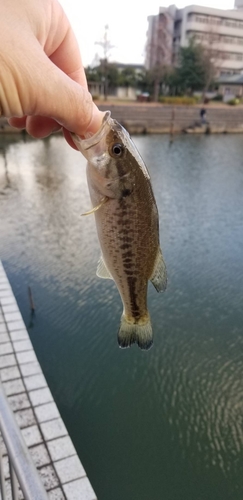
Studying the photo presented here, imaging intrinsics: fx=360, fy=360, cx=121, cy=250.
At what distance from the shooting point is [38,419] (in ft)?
12.3

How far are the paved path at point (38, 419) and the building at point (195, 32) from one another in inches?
1861

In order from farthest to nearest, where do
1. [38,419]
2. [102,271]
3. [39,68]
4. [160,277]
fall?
[38,419]
[102,271]
[160,277]
[39,68]

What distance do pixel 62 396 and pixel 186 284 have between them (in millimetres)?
3711

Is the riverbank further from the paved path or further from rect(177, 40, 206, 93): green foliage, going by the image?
the paved path

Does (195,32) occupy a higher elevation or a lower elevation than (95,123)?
higher

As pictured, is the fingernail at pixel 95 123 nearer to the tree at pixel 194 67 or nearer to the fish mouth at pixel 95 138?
the fish mouth at pixel 95 138

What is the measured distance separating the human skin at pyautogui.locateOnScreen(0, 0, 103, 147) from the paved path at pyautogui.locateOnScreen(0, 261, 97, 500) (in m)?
3.05

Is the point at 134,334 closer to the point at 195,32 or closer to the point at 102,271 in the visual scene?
the point at 102,271

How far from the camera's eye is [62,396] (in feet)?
16.7

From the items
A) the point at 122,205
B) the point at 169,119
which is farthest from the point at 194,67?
the point at 122,205

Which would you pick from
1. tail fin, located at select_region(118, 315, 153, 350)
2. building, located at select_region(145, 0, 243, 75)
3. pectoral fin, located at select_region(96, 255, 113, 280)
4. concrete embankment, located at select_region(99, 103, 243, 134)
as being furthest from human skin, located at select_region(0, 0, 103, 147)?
building, located at select_region(145, 0, 243, 75)

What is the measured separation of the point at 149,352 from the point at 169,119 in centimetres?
2504

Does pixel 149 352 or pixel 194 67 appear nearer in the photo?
pixel 149 352

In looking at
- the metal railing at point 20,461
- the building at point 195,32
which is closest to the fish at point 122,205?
the metal railing at point 20,461
